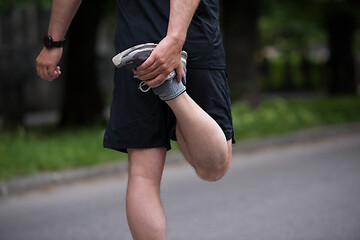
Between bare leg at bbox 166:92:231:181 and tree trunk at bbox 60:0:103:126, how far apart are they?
8.20 m

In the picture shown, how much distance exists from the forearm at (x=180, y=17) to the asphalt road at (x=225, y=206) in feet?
6.07

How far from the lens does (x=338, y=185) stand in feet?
16.0

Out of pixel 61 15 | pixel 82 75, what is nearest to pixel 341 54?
pixel 82 75

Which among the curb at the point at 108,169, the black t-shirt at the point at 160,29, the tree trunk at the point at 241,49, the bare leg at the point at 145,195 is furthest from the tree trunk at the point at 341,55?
the bare leg at the point at 145,195

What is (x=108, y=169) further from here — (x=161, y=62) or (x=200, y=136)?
(x=161, y=62)

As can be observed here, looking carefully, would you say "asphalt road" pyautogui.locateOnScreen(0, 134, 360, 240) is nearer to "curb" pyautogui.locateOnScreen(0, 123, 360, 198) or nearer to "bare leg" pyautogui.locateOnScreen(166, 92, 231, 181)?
"curb" pyautogui.locateOnScreen(0, 123, 360, 198)

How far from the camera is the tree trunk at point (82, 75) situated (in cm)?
1020

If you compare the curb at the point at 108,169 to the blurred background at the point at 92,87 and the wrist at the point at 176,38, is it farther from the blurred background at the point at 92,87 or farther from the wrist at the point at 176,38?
the wrist at the point at 176,38

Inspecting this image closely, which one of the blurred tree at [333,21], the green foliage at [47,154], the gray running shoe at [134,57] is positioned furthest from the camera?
the blurred tree at [333,21]

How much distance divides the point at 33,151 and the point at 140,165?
4.65 metres

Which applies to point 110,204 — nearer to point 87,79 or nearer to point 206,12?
point 206,12

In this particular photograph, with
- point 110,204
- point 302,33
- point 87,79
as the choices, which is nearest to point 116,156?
point 110,204

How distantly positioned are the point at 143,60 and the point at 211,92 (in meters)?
0.39

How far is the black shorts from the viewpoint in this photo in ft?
6.64
